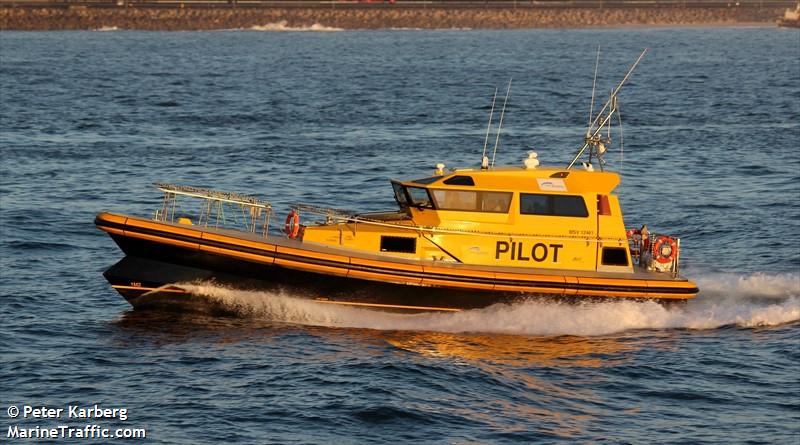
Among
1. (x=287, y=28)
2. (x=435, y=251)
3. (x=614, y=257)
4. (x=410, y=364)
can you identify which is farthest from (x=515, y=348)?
(x=287, y=28)

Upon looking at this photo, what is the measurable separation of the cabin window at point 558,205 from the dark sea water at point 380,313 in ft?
5.22

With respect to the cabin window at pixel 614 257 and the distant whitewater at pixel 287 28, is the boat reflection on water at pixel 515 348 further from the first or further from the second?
the distant whitewater at pixel 287 28

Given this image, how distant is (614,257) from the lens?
70.6 ft

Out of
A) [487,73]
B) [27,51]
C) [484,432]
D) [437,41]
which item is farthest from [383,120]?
[437,41]

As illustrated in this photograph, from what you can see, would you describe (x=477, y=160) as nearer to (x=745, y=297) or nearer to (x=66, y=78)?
(x=745, y=297)

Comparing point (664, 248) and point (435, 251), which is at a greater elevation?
point (664, 248)

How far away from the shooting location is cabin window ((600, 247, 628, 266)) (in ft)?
70.5

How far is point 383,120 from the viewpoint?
48.0 meters

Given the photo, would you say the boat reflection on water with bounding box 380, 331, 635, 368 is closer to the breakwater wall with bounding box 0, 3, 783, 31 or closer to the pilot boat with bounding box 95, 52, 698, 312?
the pilot boat with bounding box 95, 52, 698, 312

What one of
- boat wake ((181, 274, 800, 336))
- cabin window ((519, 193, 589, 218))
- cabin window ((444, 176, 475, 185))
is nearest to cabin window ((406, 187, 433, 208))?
cabin window ((444, 176, 475, 185))

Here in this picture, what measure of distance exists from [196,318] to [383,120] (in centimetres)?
2765

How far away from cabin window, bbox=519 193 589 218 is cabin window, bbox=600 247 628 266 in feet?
2.48

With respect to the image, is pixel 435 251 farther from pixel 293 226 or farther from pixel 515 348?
pixel 293 226

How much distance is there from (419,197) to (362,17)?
9962 centimetres
